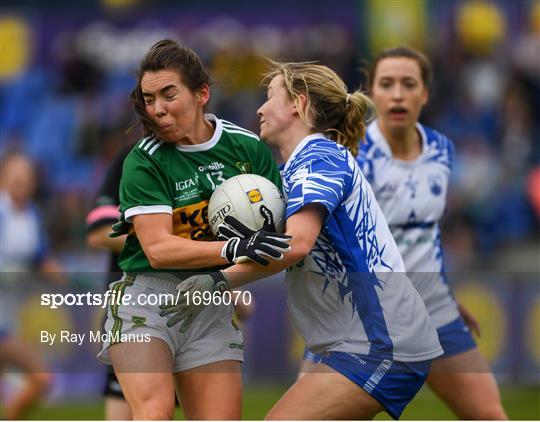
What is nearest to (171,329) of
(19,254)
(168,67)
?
(168,67)

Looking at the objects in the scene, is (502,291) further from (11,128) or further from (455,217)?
(11,128)

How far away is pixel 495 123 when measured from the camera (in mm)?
15664

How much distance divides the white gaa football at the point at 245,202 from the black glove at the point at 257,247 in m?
0.13

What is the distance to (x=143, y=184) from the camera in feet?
17.1

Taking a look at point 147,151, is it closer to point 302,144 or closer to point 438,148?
point 302,144

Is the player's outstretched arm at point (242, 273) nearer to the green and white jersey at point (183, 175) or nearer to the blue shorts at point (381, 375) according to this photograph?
the green and white jersey at point (183, 175)

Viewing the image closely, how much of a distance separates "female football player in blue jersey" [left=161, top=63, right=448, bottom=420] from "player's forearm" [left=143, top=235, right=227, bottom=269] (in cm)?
7

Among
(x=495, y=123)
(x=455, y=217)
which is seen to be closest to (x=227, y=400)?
(x=455, y=217)

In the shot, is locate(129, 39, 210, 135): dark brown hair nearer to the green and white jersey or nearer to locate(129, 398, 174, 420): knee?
the green and white jersey

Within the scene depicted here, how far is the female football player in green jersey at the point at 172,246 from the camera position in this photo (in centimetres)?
515

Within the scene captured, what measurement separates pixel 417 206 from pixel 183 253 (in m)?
2.14

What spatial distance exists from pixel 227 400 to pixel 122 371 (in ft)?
1.58

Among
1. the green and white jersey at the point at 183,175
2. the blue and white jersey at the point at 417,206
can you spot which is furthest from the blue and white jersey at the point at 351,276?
the blue and white jersey at the point at 417,206

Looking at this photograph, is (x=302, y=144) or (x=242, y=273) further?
(x=302, y=144)
